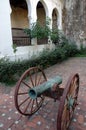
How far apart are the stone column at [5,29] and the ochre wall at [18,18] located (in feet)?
16.5

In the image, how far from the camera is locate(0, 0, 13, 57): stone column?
6.81m

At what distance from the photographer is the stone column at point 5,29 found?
681 centimetres

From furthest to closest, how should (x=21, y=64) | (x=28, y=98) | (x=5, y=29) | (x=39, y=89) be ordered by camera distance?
(x=5, y=29)
(x=21, y=64)
(x=28, y=98)
(x=39, y=89)

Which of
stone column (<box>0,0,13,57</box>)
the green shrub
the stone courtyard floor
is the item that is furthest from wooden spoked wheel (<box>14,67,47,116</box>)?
stone column (<box>0,0,13,57</box>)

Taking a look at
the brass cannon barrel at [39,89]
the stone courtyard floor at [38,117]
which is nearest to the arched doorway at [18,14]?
the stone courtyard floor at [38,117]

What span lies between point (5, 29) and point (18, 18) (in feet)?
19.3

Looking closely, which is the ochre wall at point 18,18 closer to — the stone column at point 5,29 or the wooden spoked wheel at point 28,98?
the stone column at point 5,29

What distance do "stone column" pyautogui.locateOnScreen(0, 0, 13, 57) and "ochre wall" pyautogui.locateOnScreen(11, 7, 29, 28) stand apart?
16.5 feet

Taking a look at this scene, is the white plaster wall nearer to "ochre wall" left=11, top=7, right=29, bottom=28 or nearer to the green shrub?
the green shrub

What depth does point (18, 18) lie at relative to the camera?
41.1 feet

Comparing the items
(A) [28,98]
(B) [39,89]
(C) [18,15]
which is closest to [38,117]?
(A) [28,98]

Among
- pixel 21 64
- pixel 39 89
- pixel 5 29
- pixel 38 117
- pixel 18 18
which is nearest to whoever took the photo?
pixel 39 89

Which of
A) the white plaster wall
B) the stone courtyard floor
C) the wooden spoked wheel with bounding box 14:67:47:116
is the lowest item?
the stone courtyard floor

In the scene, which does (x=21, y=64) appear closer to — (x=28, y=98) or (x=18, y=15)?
(x=28, y=98)
